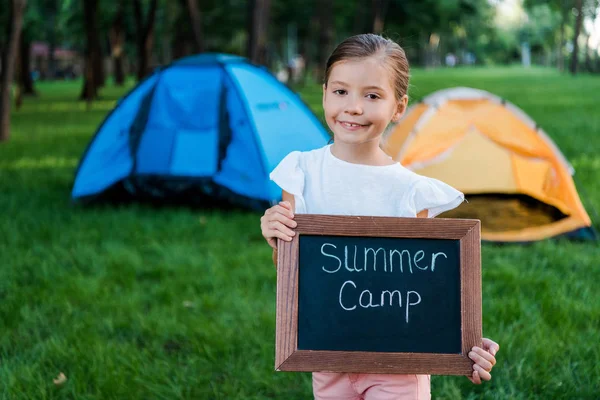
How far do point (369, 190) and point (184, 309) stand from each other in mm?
2078

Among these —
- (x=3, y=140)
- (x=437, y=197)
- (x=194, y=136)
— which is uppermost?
(x=437, y=197)

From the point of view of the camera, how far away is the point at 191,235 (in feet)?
17.0

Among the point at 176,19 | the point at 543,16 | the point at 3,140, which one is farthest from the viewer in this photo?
the point at 543,16

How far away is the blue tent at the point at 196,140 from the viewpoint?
19.6 ft

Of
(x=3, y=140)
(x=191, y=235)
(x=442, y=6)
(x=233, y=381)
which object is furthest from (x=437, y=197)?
(x=442, y=6)

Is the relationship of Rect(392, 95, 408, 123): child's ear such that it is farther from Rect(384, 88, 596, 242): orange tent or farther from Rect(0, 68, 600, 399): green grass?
Rect(384, 88, 596, 242): orange tent

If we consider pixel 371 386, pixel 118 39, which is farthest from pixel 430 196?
pixel 118 39

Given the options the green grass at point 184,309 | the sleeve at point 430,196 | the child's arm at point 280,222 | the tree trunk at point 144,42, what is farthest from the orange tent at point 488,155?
the tree trunk at point 144,42

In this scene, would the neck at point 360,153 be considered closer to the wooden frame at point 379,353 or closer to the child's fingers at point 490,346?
the wooden frame at point 379,353

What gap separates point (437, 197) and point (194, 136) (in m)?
4.60

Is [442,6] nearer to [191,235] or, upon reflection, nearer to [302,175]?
[191,235]

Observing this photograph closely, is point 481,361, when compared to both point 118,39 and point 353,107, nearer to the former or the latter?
point 353,107

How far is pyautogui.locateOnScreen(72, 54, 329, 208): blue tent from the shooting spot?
5.98 meters

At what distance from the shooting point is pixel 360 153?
1866mm
